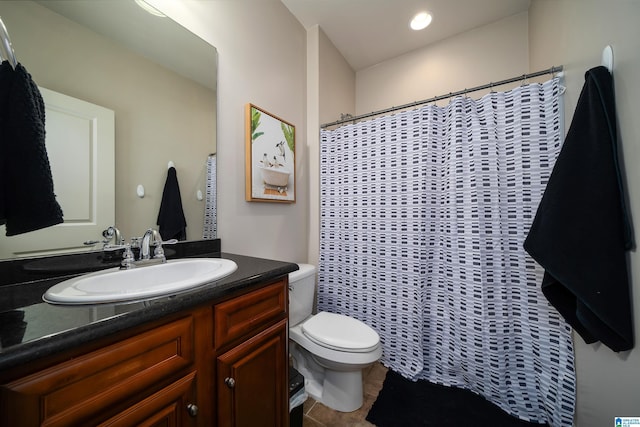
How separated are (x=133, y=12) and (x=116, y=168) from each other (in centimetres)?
70

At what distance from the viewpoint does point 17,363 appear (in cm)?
38

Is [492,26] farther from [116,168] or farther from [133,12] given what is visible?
[116,168]

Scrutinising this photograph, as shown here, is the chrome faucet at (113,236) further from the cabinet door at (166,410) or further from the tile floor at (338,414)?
the tile floor at (338,414)

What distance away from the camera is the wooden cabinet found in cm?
44

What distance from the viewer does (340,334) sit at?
1.36m

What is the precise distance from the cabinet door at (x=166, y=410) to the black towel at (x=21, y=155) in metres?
0.59

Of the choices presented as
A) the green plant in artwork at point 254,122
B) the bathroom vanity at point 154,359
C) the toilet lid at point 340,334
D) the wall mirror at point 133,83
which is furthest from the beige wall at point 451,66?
the bathroom vanity at point 154,359

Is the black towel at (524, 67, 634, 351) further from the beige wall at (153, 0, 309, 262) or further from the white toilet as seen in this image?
the beige wall at (153, 0, 309, 262)

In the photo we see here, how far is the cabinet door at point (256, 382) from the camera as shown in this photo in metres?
0.74

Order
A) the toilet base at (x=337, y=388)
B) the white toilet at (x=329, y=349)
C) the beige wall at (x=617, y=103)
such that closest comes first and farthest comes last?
the beige wall at (x=617, y=103) < the white toilet at (x=329, y=349) < the toilet base at (x=337, y=388)

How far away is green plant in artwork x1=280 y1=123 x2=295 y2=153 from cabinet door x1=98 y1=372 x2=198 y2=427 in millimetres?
1471

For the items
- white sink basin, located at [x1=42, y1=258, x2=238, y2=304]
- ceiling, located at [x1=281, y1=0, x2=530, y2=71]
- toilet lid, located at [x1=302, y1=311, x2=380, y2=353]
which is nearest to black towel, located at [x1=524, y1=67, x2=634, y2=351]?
toilet lid, located at [x1=302, y1=311, x2=380, y2=353]

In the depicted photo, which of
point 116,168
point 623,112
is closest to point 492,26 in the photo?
point 623,112

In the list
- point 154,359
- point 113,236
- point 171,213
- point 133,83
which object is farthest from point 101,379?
point 133,83
